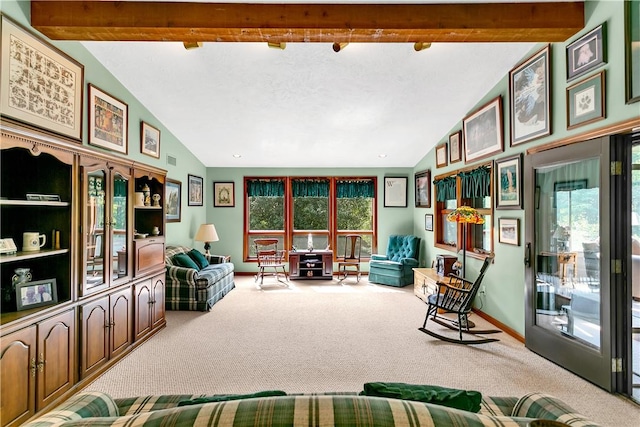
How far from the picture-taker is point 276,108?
442 centimetres

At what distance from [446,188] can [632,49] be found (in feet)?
10.4

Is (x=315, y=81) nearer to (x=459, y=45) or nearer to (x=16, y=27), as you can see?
(x=459, y=45)

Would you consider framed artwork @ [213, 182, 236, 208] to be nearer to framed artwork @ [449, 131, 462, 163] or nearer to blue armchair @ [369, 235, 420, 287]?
blue armchair @ [369, 235, 420, 287]

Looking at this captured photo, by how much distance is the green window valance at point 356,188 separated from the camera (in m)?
7.07

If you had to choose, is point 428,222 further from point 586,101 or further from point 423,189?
point 586,101

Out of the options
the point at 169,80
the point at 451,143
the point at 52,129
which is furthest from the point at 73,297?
the point at 451,143

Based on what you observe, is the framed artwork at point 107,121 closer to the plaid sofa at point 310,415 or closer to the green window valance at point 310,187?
the plaid sofa at point 310,415

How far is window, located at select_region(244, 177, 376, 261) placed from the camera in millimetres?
7086

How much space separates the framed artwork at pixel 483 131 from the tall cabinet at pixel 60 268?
168 inches

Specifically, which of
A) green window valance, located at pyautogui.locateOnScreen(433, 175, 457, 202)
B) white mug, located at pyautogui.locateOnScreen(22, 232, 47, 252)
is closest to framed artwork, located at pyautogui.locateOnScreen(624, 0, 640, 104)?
green window valance, located at pyautogui.locateOnScreen(433, 175, 457, 202)

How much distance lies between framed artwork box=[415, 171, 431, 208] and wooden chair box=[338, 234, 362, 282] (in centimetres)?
150

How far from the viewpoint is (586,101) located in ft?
8.64

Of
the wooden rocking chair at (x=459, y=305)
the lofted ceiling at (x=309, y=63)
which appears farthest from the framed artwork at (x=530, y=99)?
the wooden rocking chair at (x=459, y=305)

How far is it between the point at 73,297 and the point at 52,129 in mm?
1423
